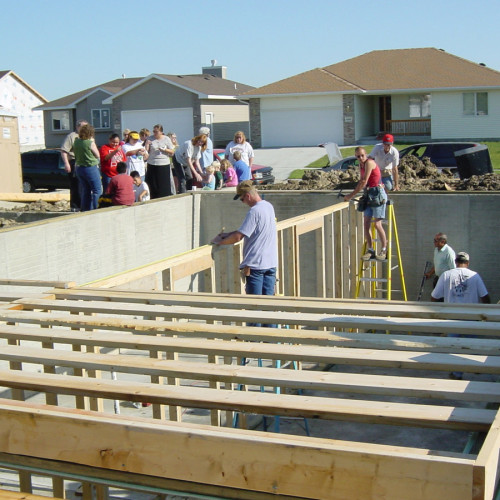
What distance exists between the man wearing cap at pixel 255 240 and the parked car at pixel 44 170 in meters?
18.9

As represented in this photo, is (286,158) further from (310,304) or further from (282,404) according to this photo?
(282,404)

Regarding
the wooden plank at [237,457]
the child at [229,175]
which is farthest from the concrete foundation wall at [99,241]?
the wooden plank at [237,457]

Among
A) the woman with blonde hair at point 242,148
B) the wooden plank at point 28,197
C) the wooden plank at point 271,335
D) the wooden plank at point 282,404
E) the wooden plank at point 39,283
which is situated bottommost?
the wooden plank at point 282,404

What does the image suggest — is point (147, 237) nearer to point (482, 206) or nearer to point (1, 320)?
point (482, 206)

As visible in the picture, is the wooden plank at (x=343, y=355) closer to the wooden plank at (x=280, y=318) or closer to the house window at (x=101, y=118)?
the wooden plank at (x=280, y=318)

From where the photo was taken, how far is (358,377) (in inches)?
160

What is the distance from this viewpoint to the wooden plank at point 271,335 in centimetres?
463

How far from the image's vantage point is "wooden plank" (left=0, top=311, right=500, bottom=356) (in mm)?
4633

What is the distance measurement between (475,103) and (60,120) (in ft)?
78.1

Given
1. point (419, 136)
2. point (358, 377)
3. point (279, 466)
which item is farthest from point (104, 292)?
point (419, 136)

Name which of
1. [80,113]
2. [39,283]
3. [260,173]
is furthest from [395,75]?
[39,283]

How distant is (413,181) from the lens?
16.2 metres

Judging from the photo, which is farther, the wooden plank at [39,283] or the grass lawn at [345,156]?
the grass lawn at [345,156]

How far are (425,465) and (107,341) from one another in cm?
249
